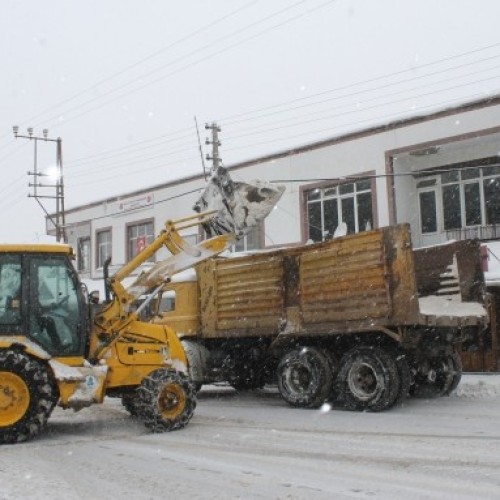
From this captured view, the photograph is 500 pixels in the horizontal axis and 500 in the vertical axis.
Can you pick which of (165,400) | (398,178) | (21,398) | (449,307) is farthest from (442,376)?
(398,178)

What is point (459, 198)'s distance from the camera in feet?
74.3

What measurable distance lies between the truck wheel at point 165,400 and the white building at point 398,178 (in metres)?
13.2

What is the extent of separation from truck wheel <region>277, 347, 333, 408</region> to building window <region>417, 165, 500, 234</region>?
11.3 m

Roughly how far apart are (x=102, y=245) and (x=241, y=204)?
27773mm

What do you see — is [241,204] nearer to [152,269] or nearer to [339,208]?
[152,269]

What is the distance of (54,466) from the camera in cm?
723

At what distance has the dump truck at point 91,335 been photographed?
27.8 ft

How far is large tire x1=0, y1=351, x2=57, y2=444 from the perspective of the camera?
8383mm

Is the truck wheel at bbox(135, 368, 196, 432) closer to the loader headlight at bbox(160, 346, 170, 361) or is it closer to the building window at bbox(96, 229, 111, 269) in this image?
the loader headlight at bbox(160, 346, 170, 361)

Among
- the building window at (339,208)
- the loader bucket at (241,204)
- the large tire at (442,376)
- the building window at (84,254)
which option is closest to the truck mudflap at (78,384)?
the loader bucket at (241,204)

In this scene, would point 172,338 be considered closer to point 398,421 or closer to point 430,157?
point 398,421

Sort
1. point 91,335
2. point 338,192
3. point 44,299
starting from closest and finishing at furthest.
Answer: point 44,299
point 91,335
point 338,192

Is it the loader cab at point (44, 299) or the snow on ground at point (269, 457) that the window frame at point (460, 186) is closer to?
the snow on ground at point (269, 457)

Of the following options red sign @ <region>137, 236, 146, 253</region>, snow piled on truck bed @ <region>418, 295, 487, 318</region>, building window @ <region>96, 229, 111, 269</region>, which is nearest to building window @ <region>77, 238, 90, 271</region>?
building window @ <region>96, 229, 111, 269</region>
